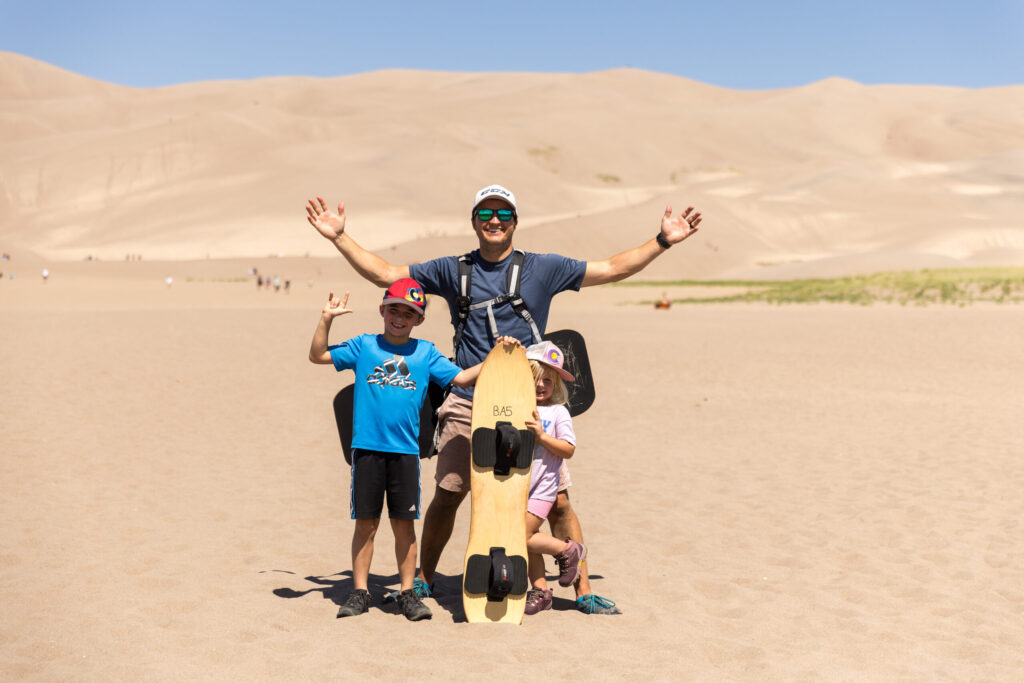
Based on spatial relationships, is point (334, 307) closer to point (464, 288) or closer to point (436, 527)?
point (464, 288)

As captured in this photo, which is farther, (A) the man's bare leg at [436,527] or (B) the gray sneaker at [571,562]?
(A) the man's bare leg at [436,527]

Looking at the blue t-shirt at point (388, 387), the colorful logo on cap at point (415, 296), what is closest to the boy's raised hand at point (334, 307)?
the blue t-shirt at point (388, 387)

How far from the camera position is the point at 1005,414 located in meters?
13.3

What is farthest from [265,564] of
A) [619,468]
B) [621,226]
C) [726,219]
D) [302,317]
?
[726,219]

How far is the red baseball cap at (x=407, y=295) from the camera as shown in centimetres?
539

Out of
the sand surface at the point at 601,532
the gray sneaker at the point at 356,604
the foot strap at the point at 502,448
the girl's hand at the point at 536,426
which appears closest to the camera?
the sand surface at the point at 601,532

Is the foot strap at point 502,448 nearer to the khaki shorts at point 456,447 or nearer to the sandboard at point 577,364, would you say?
the khaki shorts at point 456,447

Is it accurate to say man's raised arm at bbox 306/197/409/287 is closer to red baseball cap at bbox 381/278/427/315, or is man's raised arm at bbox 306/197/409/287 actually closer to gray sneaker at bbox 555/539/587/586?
red baseball cap at bbox 381/278/427/315

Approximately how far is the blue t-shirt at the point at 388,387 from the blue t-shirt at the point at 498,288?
0.18 m

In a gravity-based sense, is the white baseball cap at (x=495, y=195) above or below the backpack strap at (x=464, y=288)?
above

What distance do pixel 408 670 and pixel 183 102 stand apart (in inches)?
7226

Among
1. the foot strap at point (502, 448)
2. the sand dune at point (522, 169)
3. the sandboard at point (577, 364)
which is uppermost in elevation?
the sand dune at point (522, 169)

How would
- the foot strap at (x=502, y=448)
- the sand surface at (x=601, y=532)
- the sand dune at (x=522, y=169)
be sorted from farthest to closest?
the sand dune at (x=522, y=169) → the foot strap at (x=502, y=448) → the sand surface at (x=601, y=532)

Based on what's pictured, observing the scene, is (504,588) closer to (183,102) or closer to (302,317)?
(302,317)
